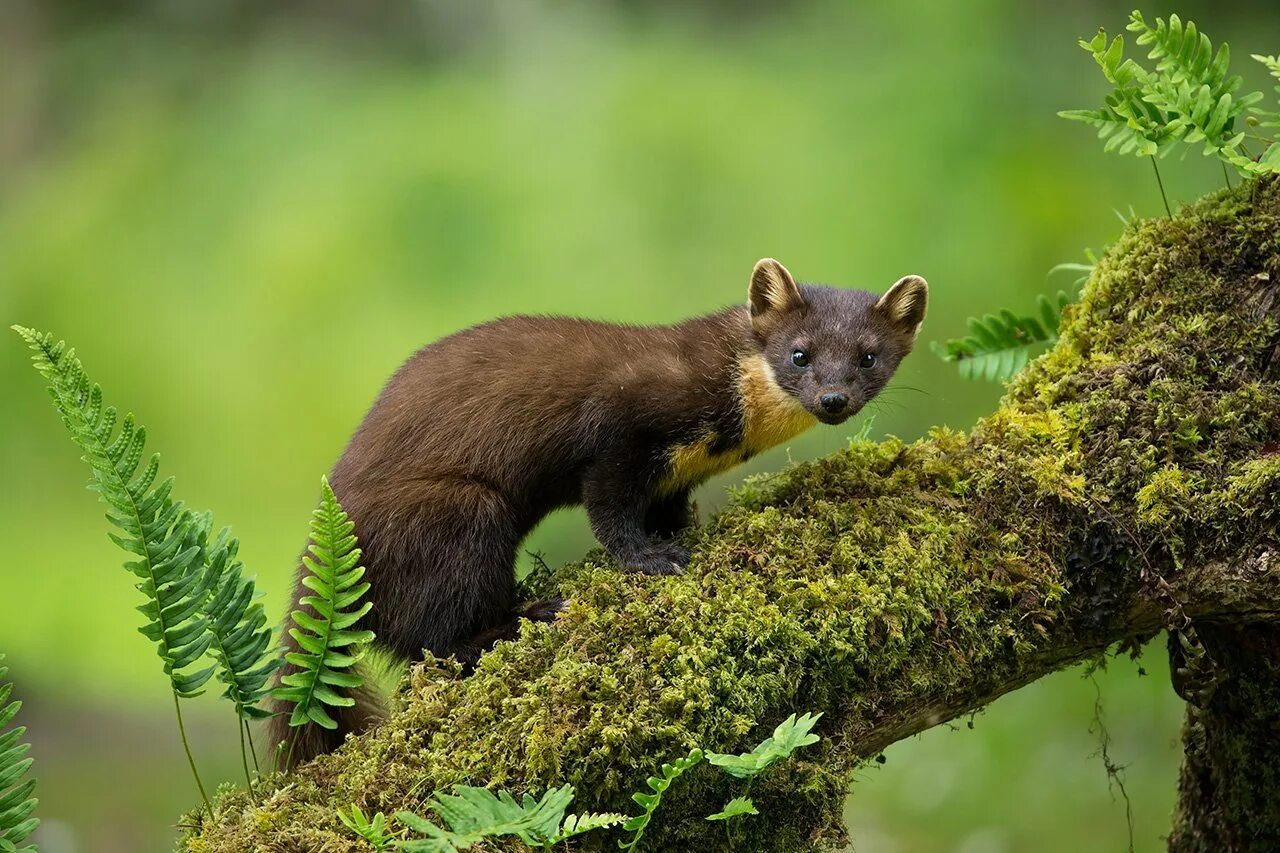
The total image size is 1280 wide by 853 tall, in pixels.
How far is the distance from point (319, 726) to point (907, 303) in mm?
2583

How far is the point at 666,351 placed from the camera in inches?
176

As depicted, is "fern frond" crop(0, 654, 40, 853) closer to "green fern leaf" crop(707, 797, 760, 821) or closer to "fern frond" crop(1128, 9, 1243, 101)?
"green fern leaf" crop(707, 797, 760, 821)

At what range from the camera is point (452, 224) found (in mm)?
8344

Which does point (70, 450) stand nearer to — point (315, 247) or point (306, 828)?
point (315, 247)

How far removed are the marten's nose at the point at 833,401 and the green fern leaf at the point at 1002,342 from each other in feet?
3.17

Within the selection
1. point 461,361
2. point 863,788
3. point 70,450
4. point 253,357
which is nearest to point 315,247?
point 253,357

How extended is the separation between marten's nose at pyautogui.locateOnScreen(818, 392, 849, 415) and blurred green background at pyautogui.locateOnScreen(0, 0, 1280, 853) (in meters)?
3.51

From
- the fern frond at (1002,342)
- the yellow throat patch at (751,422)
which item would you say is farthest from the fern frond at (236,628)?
the fern frond at (1002,342)

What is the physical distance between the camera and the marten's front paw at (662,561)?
3836 mm

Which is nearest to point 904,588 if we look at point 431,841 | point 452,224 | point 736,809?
point 736,809

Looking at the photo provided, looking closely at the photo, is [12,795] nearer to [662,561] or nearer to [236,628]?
[236,628]

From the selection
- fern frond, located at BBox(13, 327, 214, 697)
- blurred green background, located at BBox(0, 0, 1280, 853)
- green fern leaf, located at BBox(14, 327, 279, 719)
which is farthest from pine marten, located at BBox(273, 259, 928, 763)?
blurred green background, located at BBox(0, 0, 1280, 853)

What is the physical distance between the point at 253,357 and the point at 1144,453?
6136mm

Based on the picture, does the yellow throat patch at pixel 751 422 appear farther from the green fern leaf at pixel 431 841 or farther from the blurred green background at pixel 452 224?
the blurred green background at pixel 452 224
